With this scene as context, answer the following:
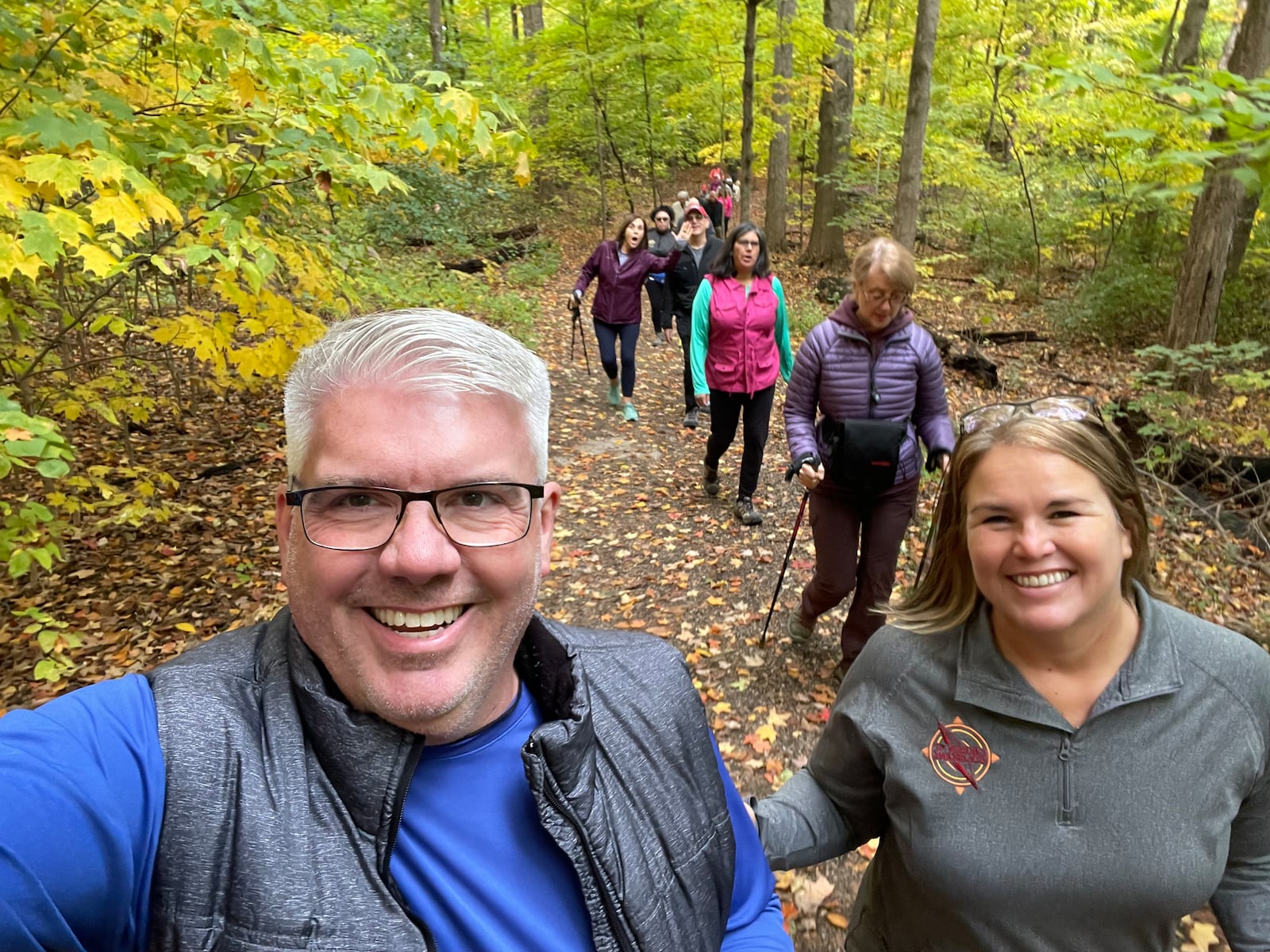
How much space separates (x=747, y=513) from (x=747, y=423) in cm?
82

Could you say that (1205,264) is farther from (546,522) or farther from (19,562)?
(19,562)

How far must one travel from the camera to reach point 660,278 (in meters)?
9.60

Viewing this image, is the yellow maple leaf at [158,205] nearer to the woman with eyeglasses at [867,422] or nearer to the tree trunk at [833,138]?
the woman with eyeglasses at [867,422]

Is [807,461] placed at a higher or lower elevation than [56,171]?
lower

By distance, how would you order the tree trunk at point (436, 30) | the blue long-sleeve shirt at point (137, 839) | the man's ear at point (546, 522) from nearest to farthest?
the blue long-sleeve shirt at point (137, 839) < the man's ear at point (546, 522) < the tree trunk at point (436, 30)

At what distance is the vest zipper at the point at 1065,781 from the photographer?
4.90ft

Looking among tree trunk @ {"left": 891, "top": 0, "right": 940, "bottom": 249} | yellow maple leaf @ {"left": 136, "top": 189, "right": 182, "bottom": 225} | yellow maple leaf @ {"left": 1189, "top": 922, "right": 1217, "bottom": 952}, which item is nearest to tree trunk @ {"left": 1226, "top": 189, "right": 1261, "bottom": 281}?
tree trunk @ {"left": 891, "top": 0, "right": 940, "bottom": 249}

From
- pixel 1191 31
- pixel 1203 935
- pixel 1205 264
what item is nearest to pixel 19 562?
pixel 1203 935

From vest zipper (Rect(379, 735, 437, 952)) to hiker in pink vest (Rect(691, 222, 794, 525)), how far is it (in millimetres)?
5017

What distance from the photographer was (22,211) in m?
2.38

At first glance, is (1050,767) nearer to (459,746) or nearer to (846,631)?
(459,746)

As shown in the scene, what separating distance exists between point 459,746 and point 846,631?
3.21 meters

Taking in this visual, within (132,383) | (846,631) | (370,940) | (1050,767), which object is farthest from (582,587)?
(370,940)

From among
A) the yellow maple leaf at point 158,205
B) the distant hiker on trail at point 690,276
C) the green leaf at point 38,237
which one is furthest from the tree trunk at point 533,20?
the green leaf at point 38,237
